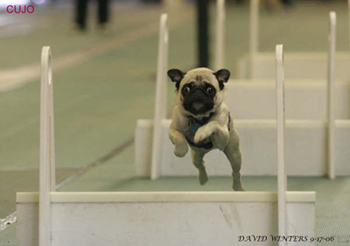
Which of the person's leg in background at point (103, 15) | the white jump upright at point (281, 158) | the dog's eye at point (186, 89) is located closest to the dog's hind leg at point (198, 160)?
the white jump upright at point (281, 158)

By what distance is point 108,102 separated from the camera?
32.7 feet

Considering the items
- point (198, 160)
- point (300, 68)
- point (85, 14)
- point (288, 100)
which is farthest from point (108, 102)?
point (85, 14)

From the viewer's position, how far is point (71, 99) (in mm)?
10156

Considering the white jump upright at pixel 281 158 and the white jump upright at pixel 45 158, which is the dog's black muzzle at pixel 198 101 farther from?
the white jump upright at pixel 45 158

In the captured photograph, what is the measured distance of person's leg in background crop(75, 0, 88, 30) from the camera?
61.0ft

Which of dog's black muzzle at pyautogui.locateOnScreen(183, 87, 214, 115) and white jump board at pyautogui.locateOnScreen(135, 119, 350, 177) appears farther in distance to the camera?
white jump board at pyautogui.locateOnScreen(135, 119, 350, 177)

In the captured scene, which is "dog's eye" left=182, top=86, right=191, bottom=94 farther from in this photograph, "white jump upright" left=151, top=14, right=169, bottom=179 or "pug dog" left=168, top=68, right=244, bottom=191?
"white jump upright" left=151, top=14, right=169, bottom=179

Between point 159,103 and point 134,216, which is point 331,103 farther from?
point 134,216

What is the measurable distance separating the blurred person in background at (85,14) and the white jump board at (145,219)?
1507 cm

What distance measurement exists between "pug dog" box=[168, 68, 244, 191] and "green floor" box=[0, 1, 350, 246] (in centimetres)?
106

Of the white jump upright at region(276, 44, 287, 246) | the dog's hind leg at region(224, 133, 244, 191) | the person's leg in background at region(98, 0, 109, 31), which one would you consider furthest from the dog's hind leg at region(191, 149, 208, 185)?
the person's leg in background at region(98, 0, 109, 31)

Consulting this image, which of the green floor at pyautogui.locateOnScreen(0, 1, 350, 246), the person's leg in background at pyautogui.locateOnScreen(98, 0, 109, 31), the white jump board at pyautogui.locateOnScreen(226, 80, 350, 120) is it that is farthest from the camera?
the person's leg in background at pyautogui.locateOnScreen(98, 0, 109, 31)

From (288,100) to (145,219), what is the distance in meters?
4.43

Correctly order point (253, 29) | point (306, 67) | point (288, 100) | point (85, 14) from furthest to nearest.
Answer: point (85, 14), point (306, 67), point (253, 29), point (288, 100)
